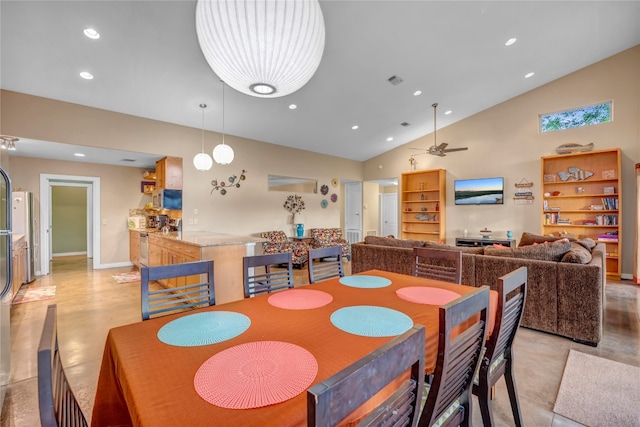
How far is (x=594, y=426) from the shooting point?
166cm

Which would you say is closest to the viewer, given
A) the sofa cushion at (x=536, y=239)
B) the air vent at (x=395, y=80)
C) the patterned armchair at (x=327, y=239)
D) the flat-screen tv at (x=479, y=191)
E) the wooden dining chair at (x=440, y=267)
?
the wooden dining chair at (x=440, y=267)

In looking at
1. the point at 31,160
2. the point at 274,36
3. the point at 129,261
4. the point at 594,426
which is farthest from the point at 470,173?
the point at 31,160

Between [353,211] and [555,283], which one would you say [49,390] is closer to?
[555,283]

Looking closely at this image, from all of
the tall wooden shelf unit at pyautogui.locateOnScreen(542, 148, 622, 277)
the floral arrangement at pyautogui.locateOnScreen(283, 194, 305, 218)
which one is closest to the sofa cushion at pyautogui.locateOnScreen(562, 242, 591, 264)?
the tall wooden shelf unit at pyautogui.locateOnScreen(542, 148, 622, 277)

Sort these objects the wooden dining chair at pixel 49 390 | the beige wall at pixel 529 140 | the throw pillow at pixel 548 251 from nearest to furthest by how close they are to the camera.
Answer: the wooden dining chair at pixel 49 390 → the throw pillow at pixel 548 251 → the beige wall at pixel 529 140

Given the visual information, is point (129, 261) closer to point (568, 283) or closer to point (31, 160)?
point (31, 160)

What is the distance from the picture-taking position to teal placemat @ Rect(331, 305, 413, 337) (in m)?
1.22

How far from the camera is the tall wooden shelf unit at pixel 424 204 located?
7195 millimetres

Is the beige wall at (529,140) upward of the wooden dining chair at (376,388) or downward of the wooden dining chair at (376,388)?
upward

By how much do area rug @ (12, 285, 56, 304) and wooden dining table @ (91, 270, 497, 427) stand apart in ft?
14.0

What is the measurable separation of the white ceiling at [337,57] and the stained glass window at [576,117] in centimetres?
74

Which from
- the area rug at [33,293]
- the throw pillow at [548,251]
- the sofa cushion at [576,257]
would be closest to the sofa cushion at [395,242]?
the throw pillow at [548,251]

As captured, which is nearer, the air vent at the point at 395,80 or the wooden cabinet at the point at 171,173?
the air vent at the point at 395,80

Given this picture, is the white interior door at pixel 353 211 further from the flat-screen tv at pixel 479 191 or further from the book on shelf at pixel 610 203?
the book on shelf at pixel 610 203
